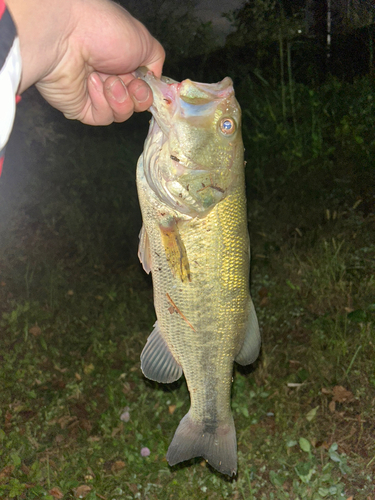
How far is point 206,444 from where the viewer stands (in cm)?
207

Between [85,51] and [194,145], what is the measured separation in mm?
627

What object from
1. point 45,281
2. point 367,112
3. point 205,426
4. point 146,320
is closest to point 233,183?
point 205,426

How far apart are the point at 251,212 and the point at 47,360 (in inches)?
116

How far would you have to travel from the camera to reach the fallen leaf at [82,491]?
3.33 metres

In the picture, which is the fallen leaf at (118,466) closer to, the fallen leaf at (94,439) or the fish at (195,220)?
the fallen leaf at (94,439)

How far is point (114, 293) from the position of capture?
195 inches

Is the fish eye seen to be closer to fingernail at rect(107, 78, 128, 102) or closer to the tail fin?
fingernail at rect(107, 78, 128, 102)

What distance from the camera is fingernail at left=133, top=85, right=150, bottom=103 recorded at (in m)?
1.70

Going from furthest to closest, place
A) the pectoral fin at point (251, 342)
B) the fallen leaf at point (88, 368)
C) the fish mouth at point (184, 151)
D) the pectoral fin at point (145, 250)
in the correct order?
the fallen leaf at point (88, 368), the pectoral fin at point (251, 342), the pectoral fin at point (145, 250), the fish mouth at point (184, 151)

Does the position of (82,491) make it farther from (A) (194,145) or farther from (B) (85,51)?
(B) (85,51)

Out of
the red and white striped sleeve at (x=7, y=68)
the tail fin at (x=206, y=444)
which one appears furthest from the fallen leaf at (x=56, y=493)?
the red and white striped sleeve at (x=7, y=68)

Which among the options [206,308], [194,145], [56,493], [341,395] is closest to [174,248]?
[206,308]

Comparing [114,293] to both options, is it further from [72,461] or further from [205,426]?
[205,426]

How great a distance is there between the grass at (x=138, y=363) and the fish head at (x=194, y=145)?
2.49m
